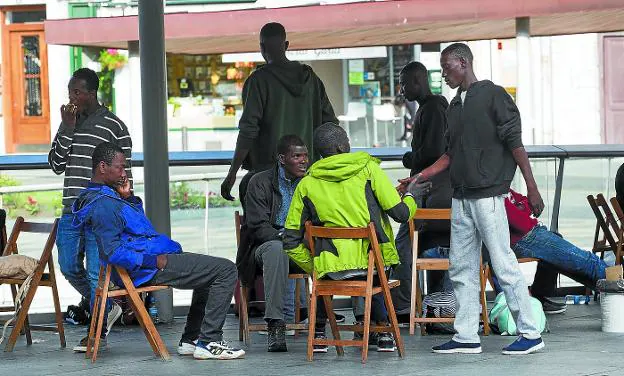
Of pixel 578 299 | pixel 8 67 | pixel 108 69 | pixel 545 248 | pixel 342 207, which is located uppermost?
pixel 8 67

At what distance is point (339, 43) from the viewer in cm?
2012

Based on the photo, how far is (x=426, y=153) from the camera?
32.5ft

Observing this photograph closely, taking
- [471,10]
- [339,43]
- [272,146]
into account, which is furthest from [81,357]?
[339,43]

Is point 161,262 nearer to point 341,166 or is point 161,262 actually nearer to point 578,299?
point 341,166

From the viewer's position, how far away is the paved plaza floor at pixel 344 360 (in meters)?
8.00

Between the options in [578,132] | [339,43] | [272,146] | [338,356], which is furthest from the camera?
[578,132]

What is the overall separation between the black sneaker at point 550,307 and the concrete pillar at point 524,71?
22.0 ft

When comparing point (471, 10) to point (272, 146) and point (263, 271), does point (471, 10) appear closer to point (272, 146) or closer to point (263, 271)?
point (272, 146)

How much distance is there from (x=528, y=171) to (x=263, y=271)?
174 cm

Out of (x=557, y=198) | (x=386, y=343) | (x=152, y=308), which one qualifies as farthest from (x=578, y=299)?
(x=152, y=308)

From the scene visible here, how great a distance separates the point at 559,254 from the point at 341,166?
228 cm

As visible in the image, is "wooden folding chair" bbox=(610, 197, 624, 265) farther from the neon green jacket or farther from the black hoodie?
the neon green jacket

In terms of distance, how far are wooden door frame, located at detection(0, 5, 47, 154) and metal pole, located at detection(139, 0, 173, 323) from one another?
2264 centimetres

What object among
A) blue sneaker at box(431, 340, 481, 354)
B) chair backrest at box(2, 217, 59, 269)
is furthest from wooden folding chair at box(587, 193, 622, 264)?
chair backrest at box(2, 217, 59, 269)
